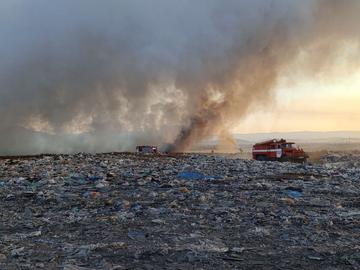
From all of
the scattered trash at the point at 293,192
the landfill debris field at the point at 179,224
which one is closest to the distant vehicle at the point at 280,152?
the landfill debris field at the point at 179,224

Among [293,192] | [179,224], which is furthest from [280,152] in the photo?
[179,224]

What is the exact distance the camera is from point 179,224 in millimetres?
6988

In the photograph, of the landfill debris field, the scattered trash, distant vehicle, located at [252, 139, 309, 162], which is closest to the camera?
the landfill debris field

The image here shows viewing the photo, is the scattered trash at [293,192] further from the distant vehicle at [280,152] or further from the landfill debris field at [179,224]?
the distant vehicle at [280,152]

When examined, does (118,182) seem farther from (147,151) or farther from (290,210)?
(147,151)

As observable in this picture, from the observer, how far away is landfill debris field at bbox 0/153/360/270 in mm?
5250

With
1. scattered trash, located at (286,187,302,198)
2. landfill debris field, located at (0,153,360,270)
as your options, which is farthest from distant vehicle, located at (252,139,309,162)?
scattered trash, located at (286,187,302,198)

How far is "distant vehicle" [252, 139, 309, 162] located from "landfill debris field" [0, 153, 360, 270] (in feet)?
52.4

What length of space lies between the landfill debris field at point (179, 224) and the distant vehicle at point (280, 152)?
15960 millimetres

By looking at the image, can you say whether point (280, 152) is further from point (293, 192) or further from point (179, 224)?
point (179, 224)

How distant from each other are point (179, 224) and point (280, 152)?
22.2 metres

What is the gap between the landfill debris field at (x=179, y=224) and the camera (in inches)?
207

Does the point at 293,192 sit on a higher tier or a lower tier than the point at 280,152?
lower

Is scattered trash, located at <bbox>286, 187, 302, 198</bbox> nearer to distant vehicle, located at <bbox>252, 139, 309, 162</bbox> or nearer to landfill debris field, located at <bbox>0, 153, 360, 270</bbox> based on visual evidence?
landfill debris field, located at <bbox>0, 153, 360, 270</bbox>
